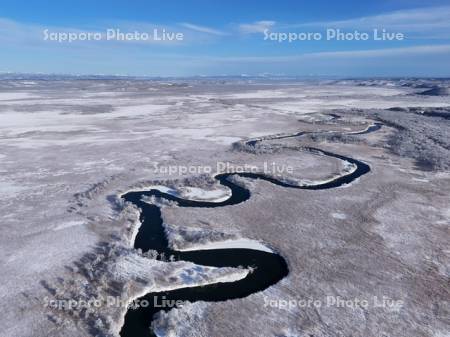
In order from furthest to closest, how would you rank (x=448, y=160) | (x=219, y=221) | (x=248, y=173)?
(x=448, y=160)
(x=248, y=173)
(x=219, y=221)

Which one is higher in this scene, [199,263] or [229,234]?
[229,234]

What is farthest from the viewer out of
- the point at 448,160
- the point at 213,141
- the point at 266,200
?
the point at 213,141

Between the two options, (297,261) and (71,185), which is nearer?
(297,261)

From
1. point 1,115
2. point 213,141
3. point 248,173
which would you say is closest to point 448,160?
point 248,173

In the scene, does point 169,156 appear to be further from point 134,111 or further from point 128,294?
point 134,111

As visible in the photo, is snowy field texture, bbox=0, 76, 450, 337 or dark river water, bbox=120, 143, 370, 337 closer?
snowy field texture, bbox=0, 76, 450, 337

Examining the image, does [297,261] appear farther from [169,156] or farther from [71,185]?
[169,156]
